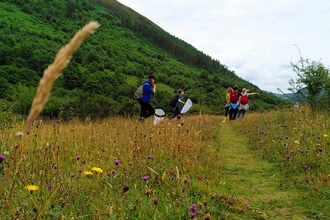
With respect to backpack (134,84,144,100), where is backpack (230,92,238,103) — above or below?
above

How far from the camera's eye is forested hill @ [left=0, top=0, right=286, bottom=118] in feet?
139

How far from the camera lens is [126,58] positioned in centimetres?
9506

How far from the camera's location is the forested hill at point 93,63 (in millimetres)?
A: 42281

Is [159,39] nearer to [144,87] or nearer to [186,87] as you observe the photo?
[186,87]

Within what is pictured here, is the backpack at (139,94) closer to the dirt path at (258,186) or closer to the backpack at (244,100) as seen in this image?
the dirt path at (258,186)

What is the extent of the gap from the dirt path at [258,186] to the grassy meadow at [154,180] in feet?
0.04

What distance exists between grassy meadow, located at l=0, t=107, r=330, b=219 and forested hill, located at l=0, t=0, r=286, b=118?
12.8 m

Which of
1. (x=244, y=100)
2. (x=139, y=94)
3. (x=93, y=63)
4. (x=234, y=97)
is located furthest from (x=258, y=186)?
(x=93, y=63)

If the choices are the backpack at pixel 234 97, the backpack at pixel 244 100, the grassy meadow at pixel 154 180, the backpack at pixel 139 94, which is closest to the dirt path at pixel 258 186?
the grassy meadow at pixel 154 180

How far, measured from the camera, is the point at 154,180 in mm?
3041

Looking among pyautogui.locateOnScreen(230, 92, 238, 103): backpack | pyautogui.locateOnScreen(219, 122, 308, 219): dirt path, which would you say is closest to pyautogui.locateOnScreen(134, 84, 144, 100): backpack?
pyautogui.locateOnScreen(219, 122, 308, 219): dirt path

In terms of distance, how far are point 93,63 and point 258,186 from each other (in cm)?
7778

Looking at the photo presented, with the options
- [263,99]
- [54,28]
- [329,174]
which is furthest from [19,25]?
[329,174]

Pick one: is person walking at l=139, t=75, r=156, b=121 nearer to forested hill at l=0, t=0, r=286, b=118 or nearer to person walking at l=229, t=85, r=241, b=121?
person walking at l=229, t=85, r=241, b=121
